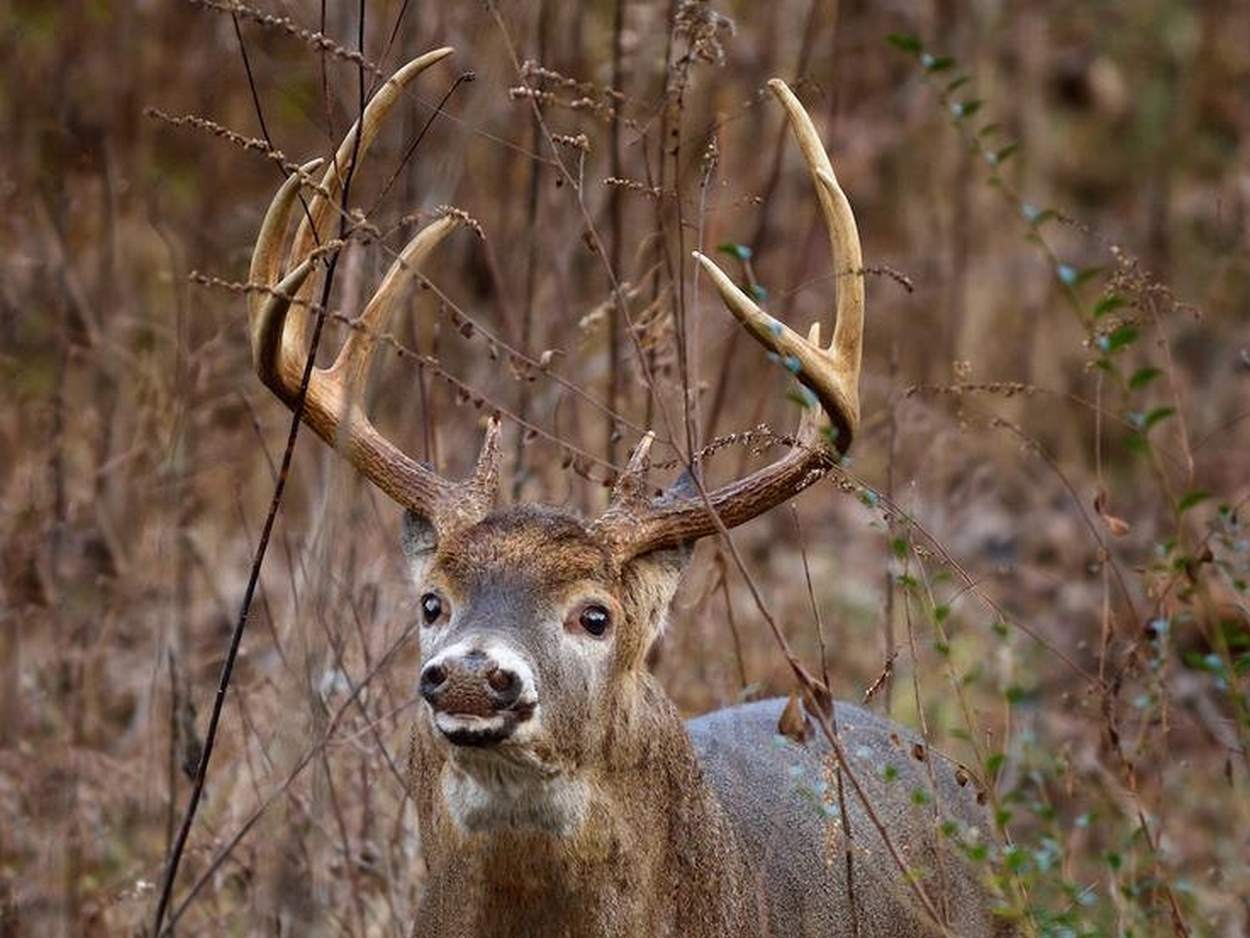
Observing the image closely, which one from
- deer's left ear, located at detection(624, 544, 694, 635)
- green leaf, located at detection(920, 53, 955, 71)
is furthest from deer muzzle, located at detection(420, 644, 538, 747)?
green leaf, located at detection(920, 53, 955, 71)

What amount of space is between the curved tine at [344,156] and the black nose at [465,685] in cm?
85

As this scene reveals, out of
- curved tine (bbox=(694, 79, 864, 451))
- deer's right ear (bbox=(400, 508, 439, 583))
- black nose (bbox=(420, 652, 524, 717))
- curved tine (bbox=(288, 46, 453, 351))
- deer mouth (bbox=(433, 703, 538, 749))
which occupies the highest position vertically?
curved tine (bbox=(288, 46, 453, 351))

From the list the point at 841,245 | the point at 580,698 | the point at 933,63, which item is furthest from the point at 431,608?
the point at 933,63

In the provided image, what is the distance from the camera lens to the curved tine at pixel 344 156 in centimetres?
477

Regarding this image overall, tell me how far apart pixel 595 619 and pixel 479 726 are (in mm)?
511

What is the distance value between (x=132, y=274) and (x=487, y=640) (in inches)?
264

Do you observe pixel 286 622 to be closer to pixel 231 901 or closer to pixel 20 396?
pixel 231 901

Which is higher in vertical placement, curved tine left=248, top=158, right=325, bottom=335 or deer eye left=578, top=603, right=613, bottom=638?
curved tine left=248, top=158, right=325, bottom=335

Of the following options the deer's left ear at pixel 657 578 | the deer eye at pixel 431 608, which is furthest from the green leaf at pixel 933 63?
the deer eye at pixel 431 608

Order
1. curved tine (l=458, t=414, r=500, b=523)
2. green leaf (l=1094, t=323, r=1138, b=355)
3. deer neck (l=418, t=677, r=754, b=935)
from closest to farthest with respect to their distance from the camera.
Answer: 1. green leaf (l=1094, t=323, r=1138, b=355)
2. deer neck (l=418, t=677, r=754, b=935)
3. curved tine (l=458, t=414, r=500, b=523)

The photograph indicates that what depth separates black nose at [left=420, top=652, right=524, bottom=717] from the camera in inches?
164

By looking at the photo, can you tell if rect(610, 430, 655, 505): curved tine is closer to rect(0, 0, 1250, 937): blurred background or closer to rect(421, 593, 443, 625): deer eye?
rect(0, 0, 1250, 937): blurred background

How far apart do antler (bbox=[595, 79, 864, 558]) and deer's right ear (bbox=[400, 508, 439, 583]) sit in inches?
14.1

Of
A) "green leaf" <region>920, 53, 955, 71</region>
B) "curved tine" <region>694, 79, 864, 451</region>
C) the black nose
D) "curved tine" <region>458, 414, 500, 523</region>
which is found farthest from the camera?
"green leaf" <region>920, 53, 955, 71</region>
